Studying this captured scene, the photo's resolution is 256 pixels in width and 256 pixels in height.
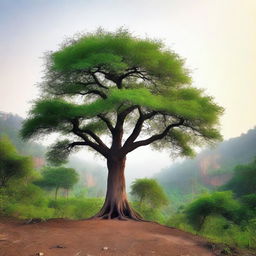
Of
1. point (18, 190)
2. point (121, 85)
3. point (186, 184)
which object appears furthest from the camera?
point (186, 184)

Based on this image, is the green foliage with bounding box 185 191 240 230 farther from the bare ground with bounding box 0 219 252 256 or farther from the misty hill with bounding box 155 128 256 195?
the misty hill with bounding box 155 128 256 195

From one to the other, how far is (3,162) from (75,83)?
41.1 feet

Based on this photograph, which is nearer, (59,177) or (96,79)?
(96,79)

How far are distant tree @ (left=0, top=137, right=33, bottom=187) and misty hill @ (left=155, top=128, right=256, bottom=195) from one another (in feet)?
248

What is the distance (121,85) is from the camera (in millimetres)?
15461

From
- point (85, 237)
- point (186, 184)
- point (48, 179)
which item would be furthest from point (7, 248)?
point (186, 184)

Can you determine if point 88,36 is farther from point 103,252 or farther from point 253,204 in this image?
point 253,204

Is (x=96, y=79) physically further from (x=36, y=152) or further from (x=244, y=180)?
(x=36, y=152)

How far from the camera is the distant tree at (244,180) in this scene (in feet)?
133

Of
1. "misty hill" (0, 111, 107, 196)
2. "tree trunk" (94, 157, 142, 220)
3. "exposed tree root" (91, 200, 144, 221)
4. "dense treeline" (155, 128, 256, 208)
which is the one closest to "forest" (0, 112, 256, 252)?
"exposed tree root" (91, 200, 144, 221)

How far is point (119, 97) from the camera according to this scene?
11375 millimetres

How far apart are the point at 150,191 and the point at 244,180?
2035cm

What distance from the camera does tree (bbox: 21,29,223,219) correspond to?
12.7 meters

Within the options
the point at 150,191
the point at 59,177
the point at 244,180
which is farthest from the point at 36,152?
the point at 150,191
